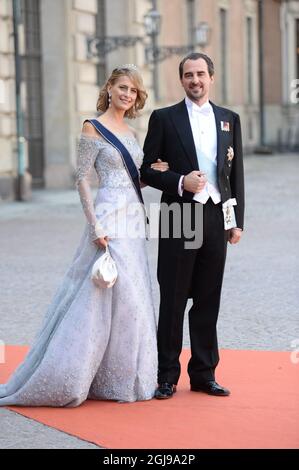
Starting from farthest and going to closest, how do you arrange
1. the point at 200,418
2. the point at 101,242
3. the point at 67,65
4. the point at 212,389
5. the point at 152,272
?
the point at 67,65 < the point at 152,272 < the point at 212,389 < the point at 101,242 < the point at 200,418

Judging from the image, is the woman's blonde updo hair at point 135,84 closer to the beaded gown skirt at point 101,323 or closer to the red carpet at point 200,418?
the beaded gown skirt at point 101,323

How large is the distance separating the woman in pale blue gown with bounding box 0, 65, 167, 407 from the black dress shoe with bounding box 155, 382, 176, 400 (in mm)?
33

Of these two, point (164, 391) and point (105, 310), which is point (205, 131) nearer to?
point (105, 310)

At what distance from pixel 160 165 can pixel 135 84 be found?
429 mm

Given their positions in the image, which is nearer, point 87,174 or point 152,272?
point 87,174

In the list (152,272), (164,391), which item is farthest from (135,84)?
A: (152,272)

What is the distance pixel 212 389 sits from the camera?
5852 mm

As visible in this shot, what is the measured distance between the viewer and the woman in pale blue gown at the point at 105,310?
18.5 feet

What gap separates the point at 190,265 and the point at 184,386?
734 mm

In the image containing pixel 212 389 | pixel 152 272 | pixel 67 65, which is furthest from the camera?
pixel 67 65

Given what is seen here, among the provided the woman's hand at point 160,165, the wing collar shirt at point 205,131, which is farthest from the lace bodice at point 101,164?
the wing collar shirt at point 205,131

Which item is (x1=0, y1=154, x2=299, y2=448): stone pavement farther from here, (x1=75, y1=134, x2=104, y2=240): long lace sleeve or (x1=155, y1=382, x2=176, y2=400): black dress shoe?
(x1=75, y1=134, x2=104, y2=240): long lace sleeve

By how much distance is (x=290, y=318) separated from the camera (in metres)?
8.02

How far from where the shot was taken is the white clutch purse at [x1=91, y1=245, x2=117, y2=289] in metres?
5.53
